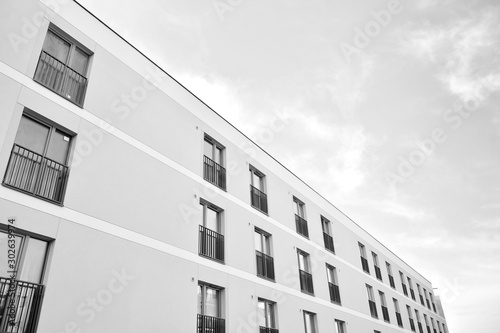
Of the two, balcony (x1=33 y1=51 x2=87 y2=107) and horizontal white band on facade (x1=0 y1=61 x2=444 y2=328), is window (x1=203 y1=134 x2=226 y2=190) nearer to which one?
horizontal white band on facade (x1=0 y1=61 x2=444 y2=328)

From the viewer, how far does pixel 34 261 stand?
8016mm

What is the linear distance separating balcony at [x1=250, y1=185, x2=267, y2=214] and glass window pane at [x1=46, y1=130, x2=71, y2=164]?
816 centimetres

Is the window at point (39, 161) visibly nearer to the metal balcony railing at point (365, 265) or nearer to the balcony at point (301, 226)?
the balcony at point (301, 226)

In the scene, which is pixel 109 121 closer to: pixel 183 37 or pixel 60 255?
pixel 60 255

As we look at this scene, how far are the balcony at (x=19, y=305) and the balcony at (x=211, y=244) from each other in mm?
5350

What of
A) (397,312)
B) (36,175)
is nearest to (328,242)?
(397,312)

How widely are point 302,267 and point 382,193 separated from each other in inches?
342

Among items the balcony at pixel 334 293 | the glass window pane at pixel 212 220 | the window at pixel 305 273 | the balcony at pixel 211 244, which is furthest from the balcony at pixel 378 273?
the balcony at pixel 211 244

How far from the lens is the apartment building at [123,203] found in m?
8.17

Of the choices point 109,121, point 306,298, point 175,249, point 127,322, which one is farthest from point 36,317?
point 306,298

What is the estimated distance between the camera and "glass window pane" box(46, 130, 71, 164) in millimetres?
9211

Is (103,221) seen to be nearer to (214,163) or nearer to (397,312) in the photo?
(214,163)

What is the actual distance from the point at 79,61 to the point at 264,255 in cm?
962

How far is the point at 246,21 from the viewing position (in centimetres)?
1494
